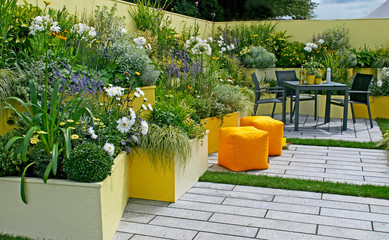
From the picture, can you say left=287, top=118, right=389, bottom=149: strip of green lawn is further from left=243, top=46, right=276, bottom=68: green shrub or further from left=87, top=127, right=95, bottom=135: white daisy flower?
left=87, top=127, right=95, bottom=135: white daisy flower

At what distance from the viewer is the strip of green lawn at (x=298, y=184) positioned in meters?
4.00

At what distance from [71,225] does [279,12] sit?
2018cm

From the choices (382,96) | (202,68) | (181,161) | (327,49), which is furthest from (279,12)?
(181,161)

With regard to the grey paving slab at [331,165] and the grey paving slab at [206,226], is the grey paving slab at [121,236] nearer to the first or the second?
the grey paving slab at [206,226]

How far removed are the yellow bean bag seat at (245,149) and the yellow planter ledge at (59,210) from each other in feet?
6.21

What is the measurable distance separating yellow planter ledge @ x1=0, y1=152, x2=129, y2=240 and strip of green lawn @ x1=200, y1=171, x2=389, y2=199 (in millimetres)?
1573

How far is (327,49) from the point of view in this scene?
10.1 m

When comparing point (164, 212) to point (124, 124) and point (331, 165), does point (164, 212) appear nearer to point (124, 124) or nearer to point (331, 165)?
point (124, 124)

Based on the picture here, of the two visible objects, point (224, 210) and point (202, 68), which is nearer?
point (224, 210)

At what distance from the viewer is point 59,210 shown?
298cm

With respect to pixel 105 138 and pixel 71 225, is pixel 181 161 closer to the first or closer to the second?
pixel 105 138

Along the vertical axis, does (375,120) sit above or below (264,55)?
below

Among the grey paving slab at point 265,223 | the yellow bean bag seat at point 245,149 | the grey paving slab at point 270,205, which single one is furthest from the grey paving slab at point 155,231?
the yellow bean bag seat at point 245,149

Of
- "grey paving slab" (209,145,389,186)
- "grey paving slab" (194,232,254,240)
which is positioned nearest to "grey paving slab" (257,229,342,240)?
"grey paving slab" (194,232,254,240)
